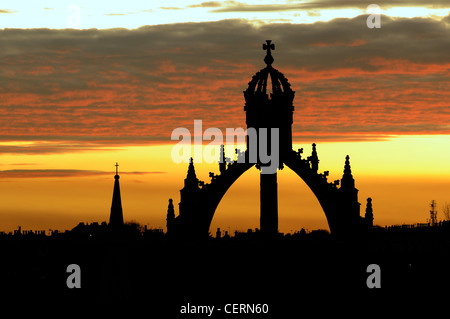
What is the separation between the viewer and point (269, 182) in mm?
94625

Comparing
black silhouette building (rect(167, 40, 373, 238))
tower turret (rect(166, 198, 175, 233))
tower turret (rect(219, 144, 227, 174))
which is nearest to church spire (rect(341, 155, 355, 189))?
black silhouette building (rect(167, 40, 373, 238))

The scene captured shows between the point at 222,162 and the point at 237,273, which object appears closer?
the point at 222,162

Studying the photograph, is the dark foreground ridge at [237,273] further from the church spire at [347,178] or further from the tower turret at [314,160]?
the tower turret at [314,160]

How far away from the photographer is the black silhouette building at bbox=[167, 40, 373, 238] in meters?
→ 94.1

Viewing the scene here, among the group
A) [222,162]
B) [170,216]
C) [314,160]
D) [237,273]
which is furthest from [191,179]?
[237,273]

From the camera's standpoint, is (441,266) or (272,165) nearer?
(272,165)

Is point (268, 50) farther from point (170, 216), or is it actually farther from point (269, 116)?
point (170, 216)

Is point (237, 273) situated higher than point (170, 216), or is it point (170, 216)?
point (170, 216)

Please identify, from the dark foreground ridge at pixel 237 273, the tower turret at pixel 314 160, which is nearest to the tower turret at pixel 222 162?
the dark foreground ridge at pixel 237 273

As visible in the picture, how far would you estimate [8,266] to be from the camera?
169625 millimetres

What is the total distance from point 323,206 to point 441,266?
63.4 m

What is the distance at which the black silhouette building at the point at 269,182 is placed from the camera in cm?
9406

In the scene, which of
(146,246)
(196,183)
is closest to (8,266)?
(146,246)
